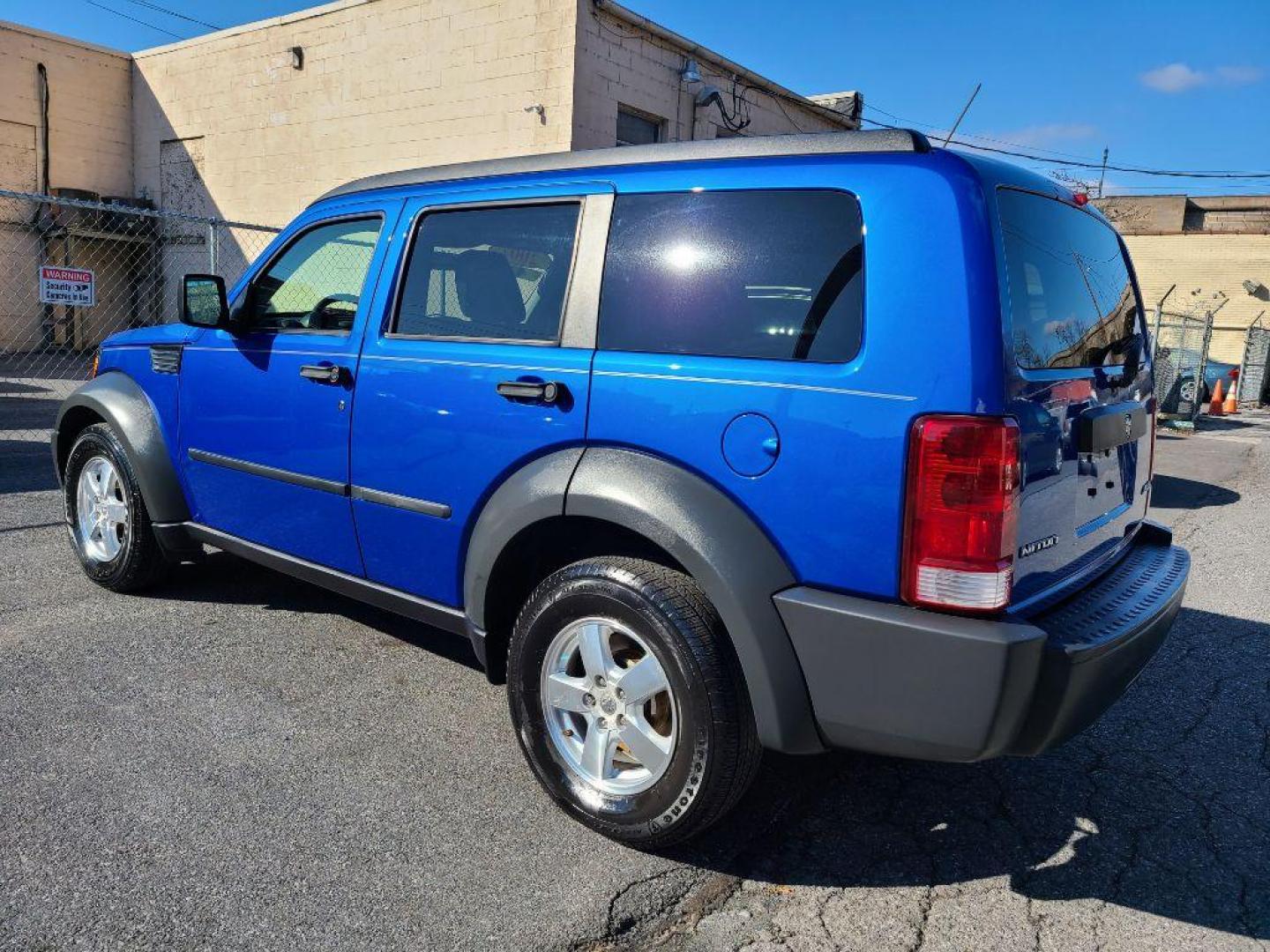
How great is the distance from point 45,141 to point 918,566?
20693mm

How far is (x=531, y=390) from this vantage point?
2.83 m

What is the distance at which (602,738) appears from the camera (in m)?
2.74

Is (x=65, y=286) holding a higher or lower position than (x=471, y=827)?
higher

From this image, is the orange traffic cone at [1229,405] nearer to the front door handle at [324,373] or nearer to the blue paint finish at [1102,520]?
the blue paint finish at [1102,520]

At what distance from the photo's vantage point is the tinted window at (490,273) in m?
3.00

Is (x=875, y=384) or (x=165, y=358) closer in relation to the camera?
(x=875, y=384)

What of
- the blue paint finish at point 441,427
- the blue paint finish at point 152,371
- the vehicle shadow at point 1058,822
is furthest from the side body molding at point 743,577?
the blue paint finish at point 152,371

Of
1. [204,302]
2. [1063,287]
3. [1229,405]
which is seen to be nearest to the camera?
[1063,287]

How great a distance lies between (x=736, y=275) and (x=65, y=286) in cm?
837

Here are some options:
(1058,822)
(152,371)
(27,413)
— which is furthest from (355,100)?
(1058,822)

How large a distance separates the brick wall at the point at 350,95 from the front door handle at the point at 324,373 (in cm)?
920

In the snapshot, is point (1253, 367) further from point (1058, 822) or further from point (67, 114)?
point (67, 114)

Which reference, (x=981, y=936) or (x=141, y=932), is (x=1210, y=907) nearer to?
(x=981, y=936)

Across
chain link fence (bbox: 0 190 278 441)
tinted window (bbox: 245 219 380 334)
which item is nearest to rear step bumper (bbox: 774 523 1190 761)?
tinted window (bbox: 245 219 380 334)
